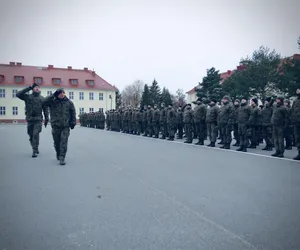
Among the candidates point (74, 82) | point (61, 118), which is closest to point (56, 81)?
point (74, 82)

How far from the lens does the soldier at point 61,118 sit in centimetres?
830

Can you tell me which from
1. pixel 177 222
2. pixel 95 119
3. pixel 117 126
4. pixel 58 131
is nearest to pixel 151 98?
pixel 95 119

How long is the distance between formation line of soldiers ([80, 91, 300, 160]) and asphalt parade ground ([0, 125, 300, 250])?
9.85 ft

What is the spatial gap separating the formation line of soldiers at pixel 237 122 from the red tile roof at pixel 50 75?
46.7 m

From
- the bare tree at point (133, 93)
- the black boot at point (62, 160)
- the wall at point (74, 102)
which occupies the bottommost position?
the black boot at point (62, 160)

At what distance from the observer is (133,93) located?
92625mm

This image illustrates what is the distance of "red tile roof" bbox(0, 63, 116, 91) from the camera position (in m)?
62.7

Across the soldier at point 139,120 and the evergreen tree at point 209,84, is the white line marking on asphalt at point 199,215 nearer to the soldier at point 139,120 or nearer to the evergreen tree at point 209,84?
the soldier at point 139,120

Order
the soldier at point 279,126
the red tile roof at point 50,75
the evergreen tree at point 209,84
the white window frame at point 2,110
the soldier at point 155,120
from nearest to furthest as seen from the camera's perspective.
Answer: the soldier at point 279,126 < the soldier at point 155,120 < the evergreen tree at point 209,84 < the white window frame at point 2,110 < the red tile roof at point 50,75

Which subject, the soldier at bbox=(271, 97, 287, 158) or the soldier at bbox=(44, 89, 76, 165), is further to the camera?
the soldier at bbox=(271, 97, 287, 158)

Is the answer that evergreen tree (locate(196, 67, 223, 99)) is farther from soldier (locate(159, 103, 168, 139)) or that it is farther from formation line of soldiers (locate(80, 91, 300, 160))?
soldier (locate(159, 103, 168, 139))

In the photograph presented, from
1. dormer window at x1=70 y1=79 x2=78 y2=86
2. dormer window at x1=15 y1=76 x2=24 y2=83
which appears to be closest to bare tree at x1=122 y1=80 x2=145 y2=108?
dormer window at x1=70 y1=79 x2=78 y2=86

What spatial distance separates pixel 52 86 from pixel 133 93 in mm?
32460

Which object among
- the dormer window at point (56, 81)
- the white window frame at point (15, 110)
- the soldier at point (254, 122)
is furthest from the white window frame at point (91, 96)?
the soldier at point (254, 122)
